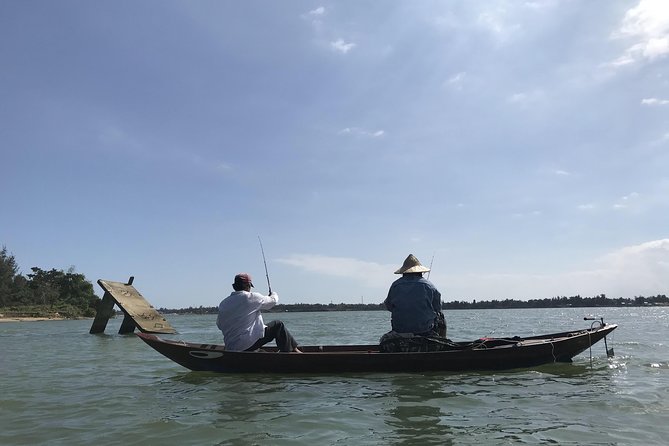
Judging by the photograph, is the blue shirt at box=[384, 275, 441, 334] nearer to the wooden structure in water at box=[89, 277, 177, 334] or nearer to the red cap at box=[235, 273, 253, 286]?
the red cap at box=[235, 273, 253, 286]

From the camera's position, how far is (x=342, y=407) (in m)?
6.68

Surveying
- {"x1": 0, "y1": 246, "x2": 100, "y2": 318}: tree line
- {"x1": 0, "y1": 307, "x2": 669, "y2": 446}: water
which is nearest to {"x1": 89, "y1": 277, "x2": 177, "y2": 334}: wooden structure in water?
{"x1": 0, "y1": 307, "x2": 669, "y2": 446}: water

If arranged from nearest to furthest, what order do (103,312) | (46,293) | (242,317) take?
(242,317)
(103,312)
(46,293)

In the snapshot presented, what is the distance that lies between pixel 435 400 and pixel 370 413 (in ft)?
4.04

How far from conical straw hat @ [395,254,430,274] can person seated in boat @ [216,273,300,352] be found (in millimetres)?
2600

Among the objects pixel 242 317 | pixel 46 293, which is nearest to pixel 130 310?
pixel 242 317

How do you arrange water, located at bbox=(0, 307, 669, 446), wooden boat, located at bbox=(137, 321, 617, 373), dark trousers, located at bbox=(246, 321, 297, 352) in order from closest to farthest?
water, located at bbox=(0, 307, 669, 446) < wooden boat, located at bbox=(137, 321, 617, 373) < dark trousers, located at bbox=(246, 321, 297, 352)

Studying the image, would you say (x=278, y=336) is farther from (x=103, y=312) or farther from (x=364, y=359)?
(x=103, y=312)

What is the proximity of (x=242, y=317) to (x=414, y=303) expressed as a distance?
11.1 feet

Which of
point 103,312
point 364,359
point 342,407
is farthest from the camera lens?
point 103,312

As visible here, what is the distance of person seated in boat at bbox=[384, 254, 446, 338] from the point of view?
9062mm

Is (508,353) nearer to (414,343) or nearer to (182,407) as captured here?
(414,343)

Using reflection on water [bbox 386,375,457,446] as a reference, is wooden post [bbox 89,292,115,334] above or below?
above

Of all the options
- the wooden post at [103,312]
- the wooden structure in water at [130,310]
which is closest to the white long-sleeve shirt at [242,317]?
the wooden structure in water at [130,310]
